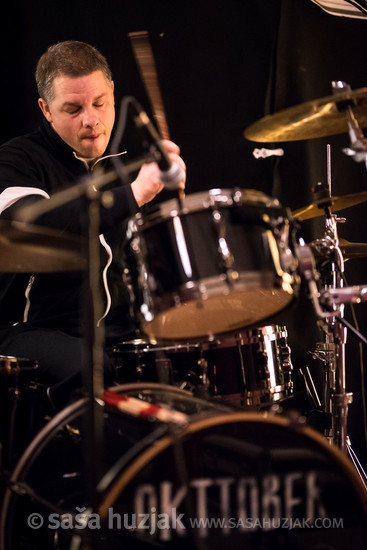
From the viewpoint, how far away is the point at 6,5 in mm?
2646

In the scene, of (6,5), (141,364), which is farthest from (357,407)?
(6,5)

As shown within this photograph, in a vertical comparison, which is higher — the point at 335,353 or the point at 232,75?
the point at 232,75

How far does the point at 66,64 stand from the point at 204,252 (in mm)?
1136

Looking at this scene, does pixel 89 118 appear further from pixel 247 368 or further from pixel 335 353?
pixel 335 353

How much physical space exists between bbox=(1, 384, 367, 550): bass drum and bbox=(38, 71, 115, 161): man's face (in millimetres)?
1106

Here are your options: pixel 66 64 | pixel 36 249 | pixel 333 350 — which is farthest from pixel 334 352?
pixel 66 64

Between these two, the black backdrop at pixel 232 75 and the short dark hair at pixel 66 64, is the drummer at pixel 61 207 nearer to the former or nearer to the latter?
the short dark hair at pixel 66 64

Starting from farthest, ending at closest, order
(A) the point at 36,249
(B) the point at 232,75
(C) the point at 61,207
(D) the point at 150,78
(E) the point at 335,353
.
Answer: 1. (B) the point at 232,75
2. (E) the point at 335,353
3. (C) the point at 61,207
4. (D) the point at 150,78
5. (A) the point at 36,249

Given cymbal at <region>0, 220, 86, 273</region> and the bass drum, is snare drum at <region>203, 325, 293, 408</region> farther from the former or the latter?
cymbal at <region>0, 220, 86, 273</region>

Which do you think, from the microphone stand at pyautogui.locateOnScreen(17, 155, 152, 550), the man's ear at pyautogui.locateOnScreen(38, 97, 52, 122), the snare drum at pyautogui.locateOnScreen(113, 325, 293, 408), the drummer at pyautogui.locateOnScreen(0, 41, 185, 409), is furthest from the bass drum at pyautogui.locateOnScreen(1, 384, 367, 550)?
the man's ear at pyautogui.locateOnScreen(38, 97, 52, 122)

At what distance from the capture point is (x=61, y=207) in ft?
5.71

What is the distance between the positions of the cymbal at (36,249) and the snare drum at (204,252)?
14cm

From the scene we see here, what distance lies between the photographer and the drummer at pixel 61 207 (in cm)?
173

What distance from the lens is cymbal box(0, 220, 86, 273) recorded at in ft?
3.98
